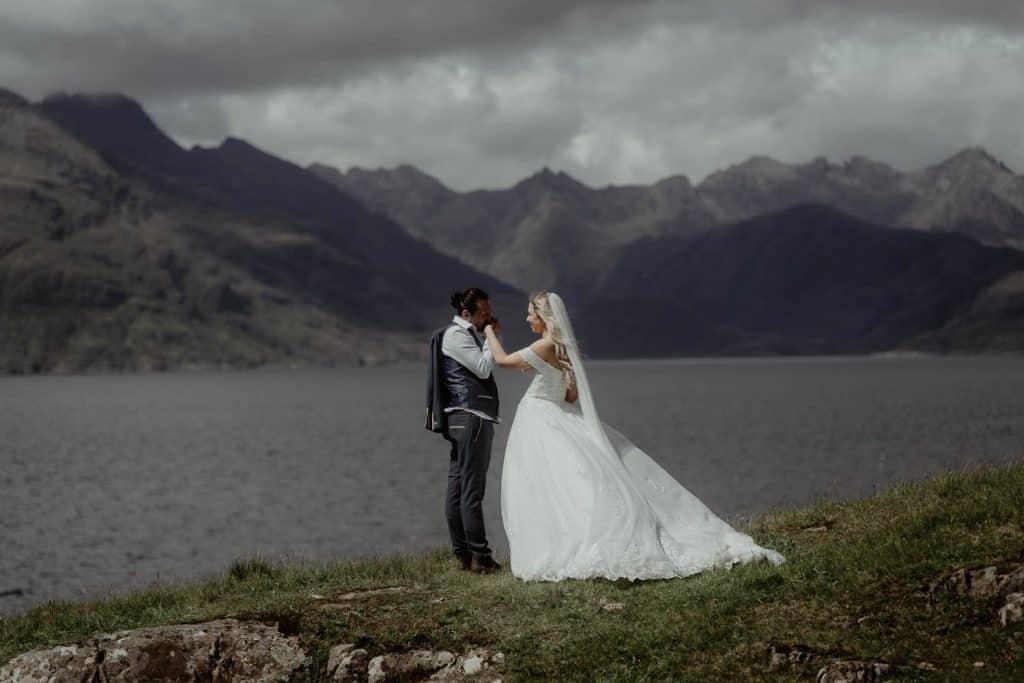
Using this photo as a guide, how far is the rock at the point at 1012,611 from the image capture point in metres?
10.5

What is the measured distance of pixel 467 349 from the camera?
15.1 metres

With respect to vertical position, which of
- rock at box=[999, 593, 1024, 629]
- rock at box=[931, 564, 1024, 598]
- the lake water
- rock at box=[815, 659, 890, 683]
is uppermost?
rock at box=[931, 564, 1024, 598]

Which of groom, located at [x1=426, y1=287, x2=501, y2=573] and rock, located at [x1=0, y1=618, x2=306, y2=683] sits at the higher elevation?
groom, located at [x1=426, y1=287, x2=501, y2=573]

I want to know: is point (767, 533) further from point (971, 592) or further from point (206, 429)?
point (206, 429)

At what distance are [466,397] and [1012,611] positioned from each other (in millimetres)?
7534

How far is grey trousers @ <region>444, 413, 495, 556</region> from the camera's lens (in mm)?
15352

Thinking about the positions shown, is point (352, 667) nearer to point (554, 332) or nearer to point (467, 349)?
point (467, 349)

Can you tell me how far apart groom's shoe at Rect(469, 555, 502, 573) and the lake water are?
19.3 ft

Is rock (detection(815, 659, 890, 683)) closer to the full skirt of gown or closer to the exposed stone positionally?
the full skirt of gown


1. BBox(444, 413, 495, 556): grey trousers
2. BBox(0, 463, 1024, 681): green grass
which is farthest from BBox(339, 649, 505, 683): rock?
BBox(444, 413, 495, 556): grey trousers

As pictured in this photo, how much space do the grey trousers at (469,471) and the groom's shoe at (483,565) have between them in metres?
0.07

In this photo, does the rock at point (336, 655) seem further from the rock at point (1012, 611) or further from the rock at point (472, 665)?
the rock at point (1012, 611)

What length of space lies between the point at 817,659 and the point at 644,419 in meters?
111

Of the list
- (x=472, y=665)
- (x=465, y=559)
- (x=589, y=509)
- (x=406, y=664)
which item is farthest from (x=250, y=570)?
(x=472, y=665)
